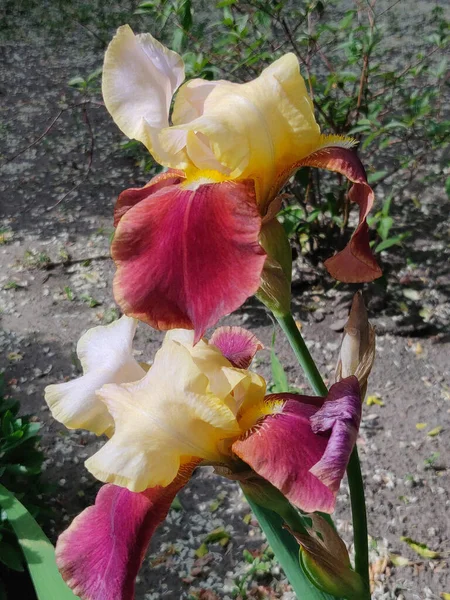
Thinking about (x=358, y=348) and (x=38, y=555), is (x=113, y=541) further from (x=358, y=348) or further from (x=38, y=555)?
(x=38, y=555)

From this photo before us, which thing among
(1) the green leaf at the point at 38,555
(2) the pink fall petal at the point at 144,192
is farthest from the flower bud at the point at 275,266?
(1) the green leaf at the point at 38,555

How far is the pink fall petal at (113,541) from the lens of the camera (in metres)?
0.61

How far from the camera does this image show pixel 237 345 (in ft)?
2.69

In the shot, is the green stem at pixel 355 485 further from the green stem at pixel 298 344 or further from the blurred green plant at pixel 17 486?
the blurred green plant at pixel 17 486

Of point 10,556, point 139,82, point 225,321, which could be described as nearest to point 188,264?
point 139,82

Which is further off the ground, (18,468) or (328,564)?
(328,564)

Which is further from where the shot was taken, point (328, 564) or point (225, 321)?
point (225, 321)

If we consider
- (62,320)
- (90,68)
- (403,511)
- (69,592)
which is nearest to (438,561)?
(403,511)

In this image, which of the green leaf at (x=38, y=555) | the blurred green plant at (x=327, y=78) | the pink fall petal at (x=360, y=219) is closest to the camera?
the pink fall petal at (x=360, y=219)

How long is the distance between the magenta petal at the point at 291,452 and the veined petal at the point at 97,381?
0.16m

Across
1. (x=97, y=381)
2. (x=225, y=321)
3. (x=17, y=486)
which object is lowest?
(x=225, y=321)

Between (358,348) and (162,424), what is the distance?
0.27m

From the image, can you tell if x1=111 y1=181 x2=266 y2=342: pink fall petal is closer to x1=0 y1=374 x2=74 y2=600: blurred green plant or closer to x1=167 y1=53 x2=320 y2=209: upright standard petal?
x1=167 y1=53 x2=320 y2=209: upright standard petal

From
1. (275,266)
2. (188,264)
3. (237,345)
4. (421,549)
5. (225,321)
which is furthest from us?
(225,321)
